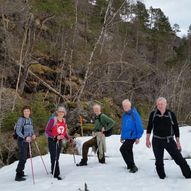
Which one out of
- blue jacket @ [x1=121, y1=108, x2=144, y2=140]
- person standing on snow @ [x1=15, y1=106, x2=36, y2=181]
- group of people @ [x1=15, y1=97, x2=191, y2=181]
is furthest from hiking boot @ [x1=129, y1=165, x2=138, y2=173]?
person standing on snow @ [x1=15, y1=106, x2=36, y2=181]

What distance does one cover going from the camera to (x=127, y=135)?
25.3ft

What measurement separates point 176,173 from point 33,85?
17.3 metres

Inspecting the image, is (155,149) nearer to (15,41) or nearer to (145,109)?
(15,41)

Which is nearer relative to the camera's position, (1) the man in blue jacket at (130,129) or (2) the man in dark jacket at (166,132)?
(2) the man in dark jacket at (166,132)

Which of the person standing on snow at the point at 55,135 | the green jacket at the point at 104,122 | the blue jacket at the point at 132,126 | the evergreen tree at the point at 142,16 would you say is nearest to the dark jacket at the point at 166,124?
the blue jacket at the point at 132,126

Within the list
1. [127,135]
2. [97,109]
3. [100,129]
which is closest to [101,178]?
[127,135]

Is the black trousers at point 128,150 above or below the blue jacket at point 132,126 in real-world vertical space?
below

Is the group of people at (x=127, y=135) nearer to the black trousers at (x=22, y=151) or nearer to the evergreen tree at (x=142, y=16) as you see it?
the black trousers at (x=22, y=151)

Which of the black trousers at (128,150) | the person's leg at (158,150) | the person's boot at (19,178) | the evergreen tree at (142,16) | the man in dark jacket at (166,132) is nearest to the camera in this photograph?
the man in dark jacket at (166,132)

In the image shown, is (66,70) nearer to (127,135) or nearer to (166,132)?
(127,135)

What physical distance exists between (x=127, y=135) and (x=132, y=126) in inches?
9.1

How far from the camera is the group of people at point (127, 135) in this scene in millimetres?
6863

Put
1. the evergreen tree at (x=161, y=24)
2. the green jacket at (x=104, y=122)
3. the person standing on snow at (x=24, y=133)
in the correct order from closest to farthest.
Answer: the person standing on snow at (x=24, y=133), the green jacket at (x=104, y=122), the evergreen tree at (x=161, y=24)

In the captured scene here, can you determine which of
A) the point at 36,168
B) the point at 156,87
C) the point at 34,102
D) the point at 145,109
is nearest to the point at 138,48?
the point at 156,87
